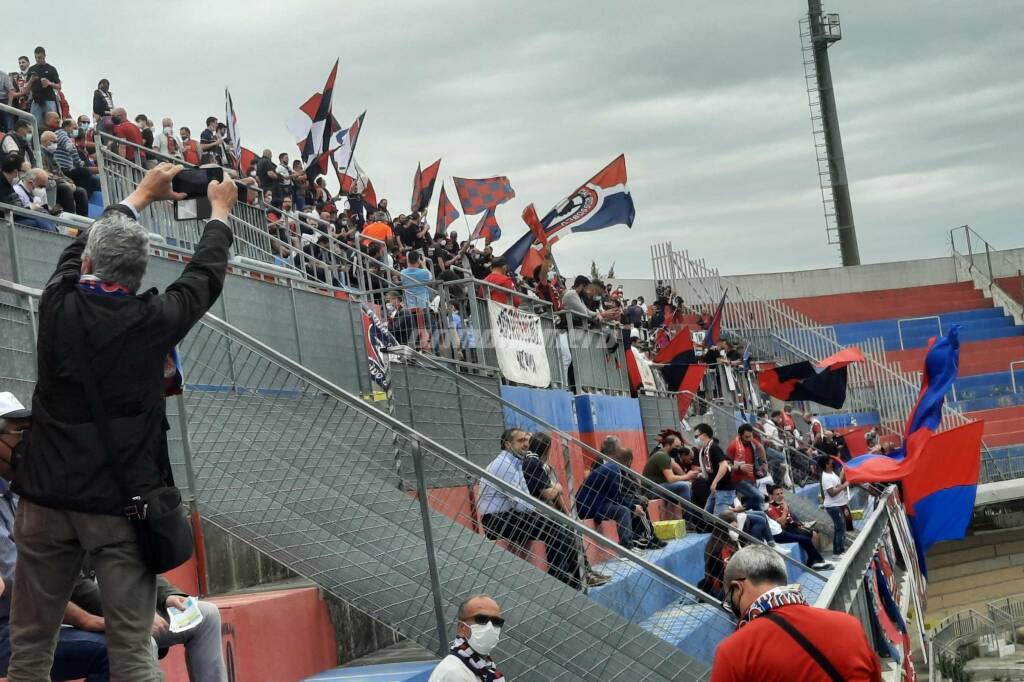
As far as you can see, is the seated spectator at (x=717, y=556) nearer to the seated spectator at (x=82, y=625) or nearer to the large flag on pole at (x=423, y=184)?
the seated spectator at (x=82, y=625)

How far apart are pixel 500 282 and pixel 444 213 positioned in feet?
36.4

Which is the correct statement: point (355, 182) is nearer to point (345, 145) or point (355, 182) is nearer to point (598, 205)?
point (345, 145)

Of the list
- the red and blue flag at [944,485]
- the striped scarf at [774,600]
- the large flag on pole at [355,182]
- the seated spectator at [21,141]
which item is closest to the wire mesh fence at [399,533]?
the striped scarf at [774,600]

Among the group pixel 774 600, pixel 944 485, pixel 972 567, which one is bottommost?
pixel 972 567

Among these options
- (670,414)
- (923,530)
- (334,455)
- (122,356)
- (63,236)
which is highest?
(63,236)

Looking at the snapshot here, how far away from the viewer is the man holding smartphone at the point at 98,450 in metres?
3.73

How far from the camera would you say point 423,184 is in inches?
1007

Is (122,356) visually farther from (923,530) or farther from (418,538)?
(923,530)

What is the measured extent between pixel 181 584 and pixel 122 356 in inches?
136

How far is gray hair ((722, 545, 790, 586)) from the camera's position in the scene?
4.28m

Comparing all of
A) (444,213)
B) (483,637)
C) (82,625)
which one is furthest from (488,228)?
(82,625)

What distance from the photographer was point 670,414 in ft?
71.3

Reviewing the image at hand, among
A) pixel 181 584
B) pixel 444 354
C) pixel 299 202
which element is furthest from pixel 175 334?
pixel 299 202

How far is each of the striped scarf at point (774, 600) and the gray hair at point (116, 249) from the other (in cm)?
223
